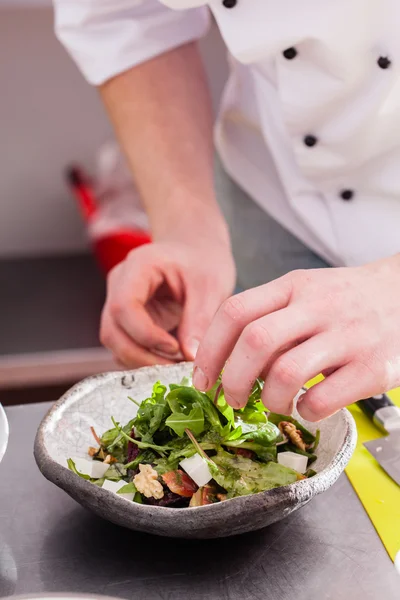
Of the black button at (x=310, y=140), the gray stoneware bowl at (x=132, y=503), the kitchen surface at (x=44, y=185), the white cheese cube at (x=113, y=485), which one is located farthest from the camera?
the kitchen surface at (x=44, y=185)

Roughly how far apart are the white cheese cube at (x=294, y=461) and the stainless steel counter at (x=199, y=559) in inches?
2.0

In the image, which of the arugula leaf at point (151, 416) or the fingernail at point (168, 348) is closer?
the arugula leaf at point (151, 416)

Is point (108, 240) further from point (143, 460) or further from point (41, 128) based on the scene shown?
point (143, 460)

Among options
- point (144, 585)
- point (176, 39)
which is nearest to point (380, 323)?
point (144, 585)

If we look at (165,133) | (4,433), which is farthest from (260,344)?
(165,133)

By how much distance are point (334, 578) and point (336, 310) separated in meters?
0.26

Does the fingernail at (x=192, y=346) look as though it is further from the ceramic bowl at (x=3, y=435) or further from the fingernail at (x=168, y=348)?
the ceramic bowl at (x=3, y=435)

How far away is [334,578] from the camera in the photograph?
723 millimetres

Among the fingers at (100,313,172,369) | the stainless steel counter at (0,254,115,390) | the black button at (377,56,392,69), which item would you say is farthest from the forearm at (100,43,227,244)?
the stainless steel counter at (0,254,115,390)

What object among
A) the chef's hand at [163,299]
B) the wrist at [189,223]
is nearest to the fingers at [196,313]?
the chef's hand at [163,299]

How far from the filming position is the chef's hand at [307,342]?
732 millimetres

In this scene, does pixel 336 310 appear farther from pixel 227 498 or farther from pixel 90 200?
pixel 90 200

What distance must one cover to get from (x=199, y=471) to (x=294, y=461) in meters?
0.11

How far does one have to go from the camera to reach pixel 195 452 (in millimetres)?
787
